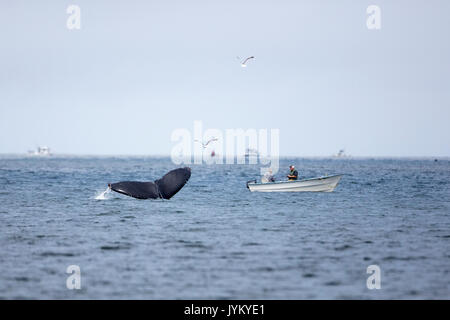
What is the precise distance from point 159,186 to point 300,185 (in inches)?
551

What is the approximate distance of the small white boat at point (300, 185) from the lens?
176 feet

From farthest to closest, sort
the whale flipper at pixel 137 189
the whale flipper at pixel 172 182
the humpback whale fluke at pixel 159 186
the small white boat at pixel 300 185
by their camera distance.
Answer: the small white boat at pixel 300 185 → the whale flipper at pixel 172 182 → the humpback whale fluke at pixel 159 186 → the whale flipper at pixel 137 189

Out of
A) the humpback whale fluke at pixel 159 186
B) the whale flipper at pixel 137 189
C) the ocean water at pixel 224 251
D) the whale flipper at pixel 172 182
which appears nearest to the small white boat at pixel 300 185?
the ocean water at pixel 224 251

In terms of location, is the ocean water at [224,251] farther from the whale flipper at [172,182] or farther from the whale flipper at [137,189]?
the whale flipper at [172,182]

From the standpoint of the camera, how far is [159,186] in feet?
157

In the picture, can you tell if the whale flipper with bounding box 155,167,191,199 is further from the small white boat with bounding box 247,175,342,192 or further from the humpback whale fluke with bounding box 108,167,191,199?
the small white boat with bounding box 247,175,342,192

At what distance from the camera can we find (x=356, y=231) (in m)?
30.2

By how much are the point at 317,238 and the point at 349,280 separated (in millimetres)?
8337

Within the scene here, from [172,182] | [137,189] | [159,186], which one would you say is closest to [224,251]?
[172,182]

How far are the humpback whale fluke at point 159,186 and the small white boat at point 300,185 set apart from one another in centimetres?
1092

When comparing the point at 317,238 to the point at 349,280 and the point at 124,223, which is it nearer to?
the point at 349,280

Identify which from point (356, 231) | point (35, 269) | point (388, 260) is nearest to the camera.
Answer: point (35, 269)
